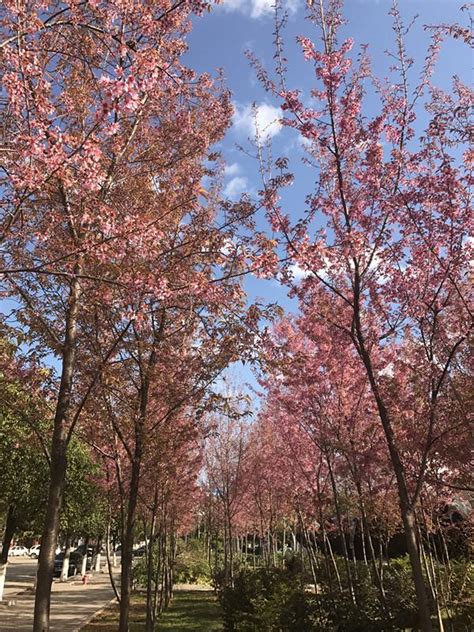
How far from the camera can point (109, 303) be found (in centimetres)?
585

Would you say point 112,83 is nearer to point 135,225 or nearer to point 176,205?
point 135,225

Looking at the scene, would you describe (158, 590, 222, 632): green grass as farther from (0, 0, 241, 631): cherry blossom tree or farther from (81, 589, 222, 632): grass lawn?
(0, 0, 241, 631): cherry blossom tree

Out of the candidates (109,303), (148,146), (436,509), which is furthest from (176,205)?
(436,509)

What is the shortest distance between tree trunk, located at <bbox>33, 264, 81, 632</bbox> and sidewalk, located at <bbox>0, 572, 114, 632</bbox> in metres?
10.3

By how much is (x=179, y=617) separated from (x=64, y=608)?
5126 mm

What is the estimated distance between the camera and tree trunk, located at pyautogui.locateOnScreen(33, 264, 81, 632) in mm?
5141

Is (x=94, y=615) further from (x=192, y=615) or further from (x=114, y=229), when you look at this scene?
(x=114, y=229)

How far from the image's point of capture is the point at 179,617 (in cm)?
1591

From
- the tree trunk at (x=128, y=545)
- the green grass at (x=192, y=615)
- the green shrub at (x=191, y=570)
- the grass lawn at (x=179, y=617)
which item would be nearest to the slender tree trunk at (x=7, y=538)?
the grass lawn at (x=179, y=617)

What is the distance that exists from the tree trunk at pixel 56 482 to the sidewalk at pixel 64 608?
10282 mm

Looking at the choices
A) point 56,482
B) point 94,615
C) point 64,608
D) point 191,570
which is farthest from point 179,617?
point 191,570

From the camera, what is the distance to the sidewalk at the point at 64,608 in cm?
1434

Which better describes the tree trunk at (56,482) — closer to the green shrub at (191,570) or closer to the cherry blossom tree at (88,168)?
the cherry blossom tree at (88,168)

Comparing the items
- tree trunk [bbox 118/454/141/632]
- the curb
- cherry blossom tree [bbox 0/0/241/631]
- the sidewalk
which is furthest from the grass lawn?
cherry blossom tree [bbox 0/0/241/631]
